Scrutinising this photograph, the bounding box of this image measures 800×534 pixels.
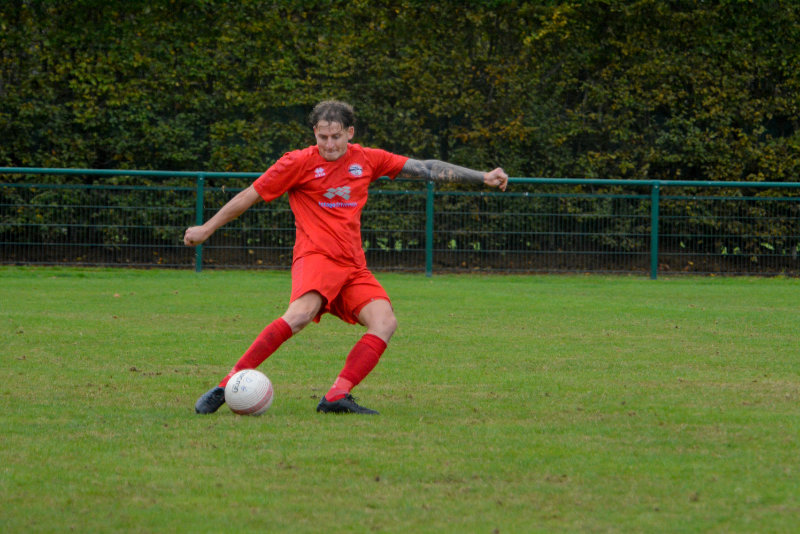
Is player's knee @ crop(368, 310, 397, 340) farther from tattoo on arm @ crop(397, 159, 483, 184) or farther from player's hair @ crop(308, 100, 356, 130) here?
player's hair @ crop(308, 100, 356, 130)

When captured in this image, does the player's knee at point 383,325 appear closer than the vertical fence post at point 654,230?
Yes

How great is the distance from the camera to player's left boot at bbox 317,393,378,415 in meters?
6.19

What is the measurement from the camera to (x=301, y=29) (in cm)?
1880

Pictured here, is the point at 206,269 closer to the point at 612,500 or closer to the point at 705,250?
the point at 705,250

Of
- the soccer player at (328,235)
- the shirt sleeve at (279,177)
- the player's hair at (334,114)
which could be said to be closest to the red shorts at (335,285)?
the soccer player at (328,235)

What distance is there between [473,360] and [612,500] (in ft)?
13.7

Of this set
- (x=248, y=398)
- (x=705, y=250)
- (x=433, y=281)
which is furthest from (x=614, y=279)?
(x=248, y=398)

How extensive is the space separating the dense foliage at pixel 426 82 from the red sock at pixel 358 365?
12.7 meters

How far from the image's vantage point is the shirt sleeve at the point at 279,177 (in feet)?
21.5

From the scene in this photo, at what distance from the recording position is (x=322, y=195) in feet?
21.7

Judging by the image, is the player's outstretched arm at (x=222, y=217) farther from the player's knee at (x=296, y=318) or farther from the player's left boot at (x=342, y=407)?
the player's left boot at (x=342, y=407)

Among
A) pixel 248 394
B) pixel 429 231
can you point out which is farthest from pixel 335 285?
pixel 429 231

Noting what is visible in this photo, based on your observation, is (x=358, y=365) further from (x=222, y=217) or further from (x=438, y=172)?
(x=438, y=172)

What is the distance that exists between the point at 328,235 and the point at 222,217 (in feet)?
2.14
